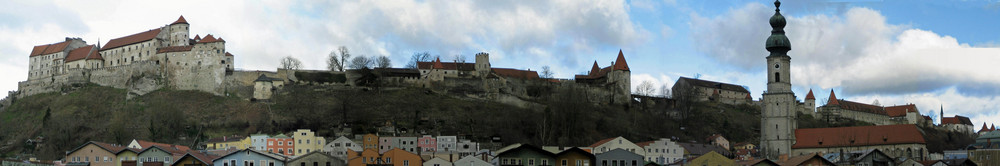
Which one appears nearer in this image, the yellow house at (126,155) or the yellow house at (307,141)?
the yellow house at (126,155)

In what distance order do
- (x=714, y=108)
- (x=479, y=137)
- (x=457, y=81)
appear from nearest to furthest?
(x=479, y=137)
(x=457, y=81)
(x=714, y=108)

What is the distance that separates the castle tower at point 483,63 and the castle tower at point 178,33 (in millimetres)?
29276

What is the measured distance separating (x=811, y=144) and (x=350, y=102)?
138 ft

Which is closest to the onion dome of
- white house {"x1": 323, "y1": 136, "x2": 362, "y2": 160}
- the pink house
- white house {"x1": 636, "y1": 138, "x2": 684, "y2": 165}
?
white house {"x1": 636, "y1": 138, "x2": 684, "y2": 165}

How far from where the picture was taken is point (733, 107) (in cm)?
12781

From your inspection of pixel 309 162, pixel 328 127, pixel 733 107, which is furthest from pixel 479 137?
pixel 733 107

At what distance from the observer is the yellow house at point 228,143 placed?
83.1m

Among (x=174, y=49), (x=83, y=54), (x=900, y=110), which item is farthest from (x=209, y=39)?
(x=900, y=110)

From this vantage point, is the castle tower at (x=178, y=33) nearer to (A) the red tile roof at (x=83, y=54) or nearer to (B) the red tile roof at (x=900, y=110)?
(A) the red tile roof at (x=83, y=54)

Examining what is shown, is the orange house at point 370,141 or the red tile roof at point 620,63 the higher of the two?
the red tile roof at point 620,63

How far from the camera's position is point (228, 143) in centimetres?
8406

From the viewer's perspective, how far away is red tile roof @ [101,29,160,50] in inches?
4478

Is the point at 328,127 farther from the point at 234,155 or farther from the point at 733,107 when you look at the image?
the point at 733,107

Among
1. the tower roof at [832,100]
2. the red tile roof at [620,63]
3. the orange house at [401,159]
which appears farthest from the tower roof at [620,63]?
the orange house at [401,159]
